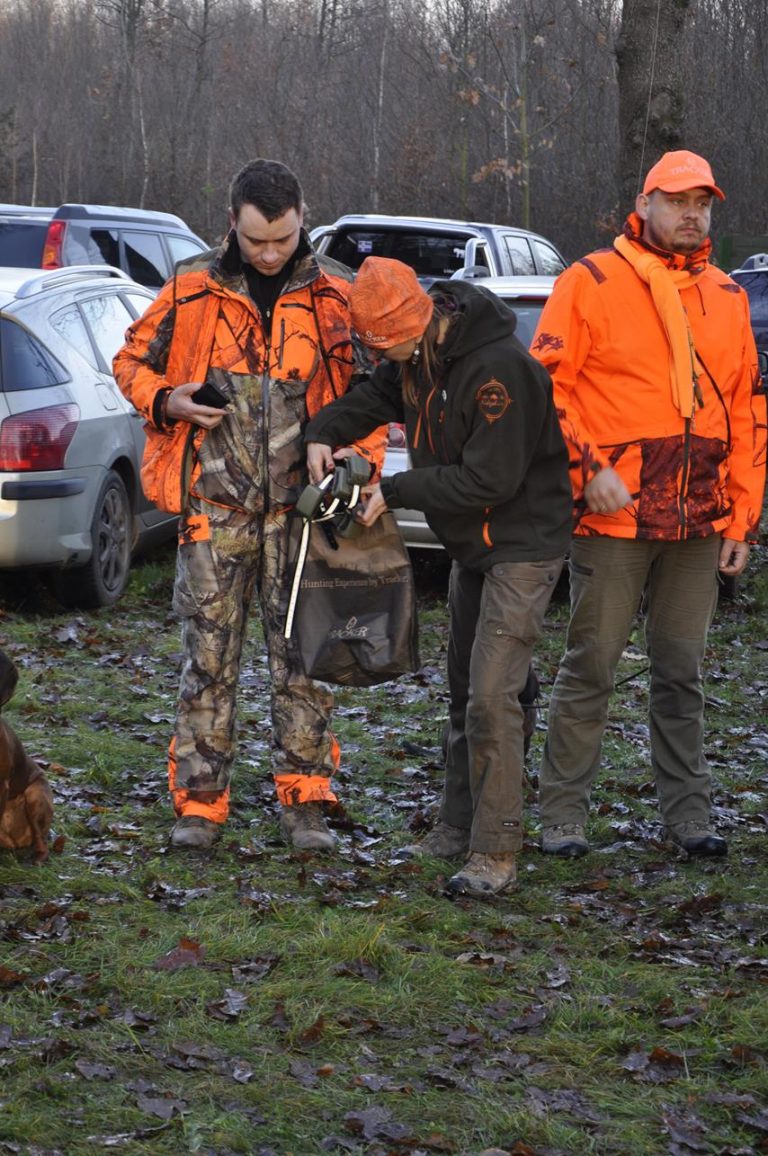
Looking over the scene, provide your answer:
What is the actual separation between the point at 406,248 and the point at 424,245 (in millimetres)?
253

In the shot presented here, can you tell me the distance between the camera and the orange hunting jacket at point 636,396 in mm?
4875

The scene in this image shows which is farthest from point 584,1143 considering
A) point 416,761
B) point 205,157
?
point 205,157

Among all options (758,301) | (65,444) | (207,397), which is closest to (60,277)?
(65,444)

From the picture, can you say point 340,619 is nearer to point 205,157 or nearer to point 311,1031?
point 311,1031

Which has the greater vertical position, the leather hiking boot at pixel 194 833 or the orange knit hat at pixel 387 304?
the orange knit hat at pixel 387 304

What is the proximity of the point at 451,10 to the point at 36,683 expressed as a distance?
113 ft

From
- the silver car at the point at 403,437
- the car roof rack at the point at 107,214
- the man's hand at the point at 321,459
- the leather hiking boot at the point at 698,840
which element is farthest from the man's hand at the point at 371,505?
the car roof rack at the point at 107,214

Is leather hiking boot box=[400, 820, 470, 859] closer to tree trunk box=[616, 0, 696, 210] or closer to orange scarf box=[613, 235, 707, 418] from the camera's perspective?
orange scarf box=[613, 235, 707, 418]

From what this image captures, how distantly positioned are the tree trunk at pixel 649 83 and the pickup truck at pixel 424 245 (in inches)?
69.9

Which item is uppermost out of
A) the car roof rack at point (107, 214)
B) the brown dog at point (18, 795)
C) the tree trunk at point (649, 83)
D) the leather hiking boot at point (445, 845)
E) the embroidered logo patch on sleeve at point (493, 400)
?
the tree trunk at point (649, 83)

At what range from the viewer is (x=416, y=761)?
6523mm

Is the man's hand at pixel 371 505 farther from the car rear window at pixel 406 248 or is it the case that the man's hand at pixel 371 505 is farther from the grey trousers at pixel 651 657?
the car rear window at pixel 406 248

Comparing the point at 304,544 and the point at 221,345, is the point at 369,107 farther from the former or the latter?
the point at 304,544

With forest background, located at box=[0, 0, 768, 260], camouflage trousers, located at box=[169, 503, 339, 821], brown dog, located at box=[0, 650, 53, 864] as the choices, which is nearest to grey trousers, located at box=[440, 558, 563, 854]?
camouflage trousers, located at box=[169, 503, 339, 821]
